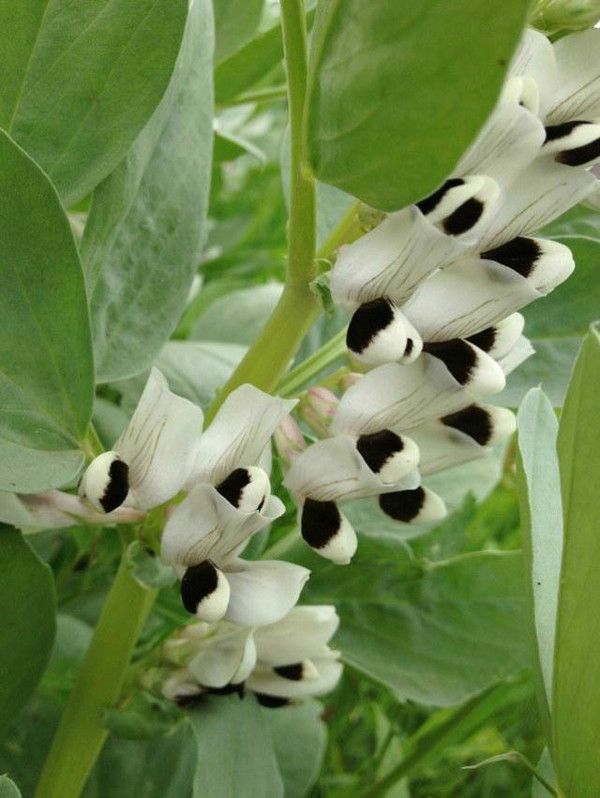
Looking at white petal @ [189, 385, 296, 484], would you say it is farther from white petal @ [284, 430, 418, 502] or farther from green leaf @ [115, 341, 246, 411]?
green leaf @ [115, 341, 246, 411]

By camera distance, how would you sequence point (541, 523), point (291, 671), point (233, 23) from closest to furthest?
point (541, 523), point (291, 671), point (233, 23)

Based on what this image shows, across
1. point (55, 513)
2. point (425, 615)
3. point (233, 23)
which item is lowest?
point (425, 615)

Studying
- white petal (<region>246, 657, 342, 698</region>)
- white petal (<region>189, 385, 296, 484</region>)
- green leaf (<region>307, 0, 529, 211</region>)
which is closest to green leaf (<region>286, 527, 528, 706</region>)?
white petal (<region>246, 657, 342, 698</region>)

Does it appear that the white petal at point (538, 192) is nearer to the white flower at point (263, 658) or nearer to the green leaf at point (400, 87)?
the green leaf at point (400, 87)

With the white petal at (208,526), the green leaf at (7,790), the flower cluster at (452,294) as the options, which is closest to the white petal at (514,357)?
the flower cluster at (452,294)

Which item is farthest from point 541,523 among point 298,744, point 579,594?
point 298,744

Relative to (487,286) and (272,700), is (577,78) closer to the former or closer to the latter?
(487,286)
